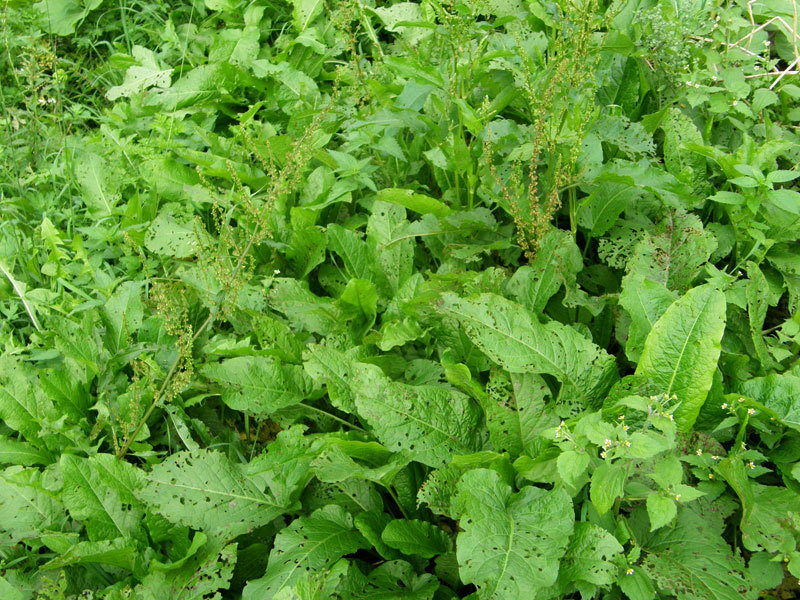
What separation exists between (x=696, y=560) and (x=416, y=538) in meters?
0.79

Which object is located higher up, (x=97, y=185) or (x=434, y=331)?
(x=97, y=185)

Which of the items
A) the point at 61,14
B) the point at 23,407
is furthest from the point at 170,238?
the point at 61,14

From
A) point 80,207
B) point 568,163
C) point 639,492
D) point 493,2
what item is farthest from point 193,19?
point 639,492

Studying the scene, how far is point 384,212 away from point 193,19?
2376 millimetres

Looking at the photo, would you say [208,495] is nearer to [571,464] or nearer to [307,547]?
[307,547]

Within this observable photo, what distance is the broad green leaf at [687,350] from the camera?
7.02 feet

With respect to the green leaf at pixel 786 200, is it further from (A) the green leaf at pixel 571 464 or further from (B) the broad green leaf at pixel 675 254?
(A) the green leaf at pixel 571 464

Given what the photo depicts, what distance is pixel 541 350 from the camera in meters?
2.31

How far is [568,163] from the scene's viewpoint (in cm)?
251

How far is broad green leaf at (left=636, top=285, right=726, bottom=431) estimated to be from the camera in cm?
214

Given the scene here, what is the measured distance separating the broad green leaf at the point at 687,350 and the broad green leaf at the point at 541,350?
153 millimetres

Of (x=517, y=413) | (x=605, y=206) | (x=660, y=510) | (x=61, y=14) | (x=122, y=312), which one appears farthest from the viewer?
(x=61, y=14)

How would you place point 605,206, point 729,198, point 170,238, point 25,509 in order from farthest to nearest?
point 170,238
point 605,206
point 729,198
point 25,509

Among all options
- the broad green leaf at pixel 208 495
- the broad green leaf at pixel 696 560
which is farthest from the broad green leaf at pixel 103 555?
the broad green leaf at pixel 696 560
